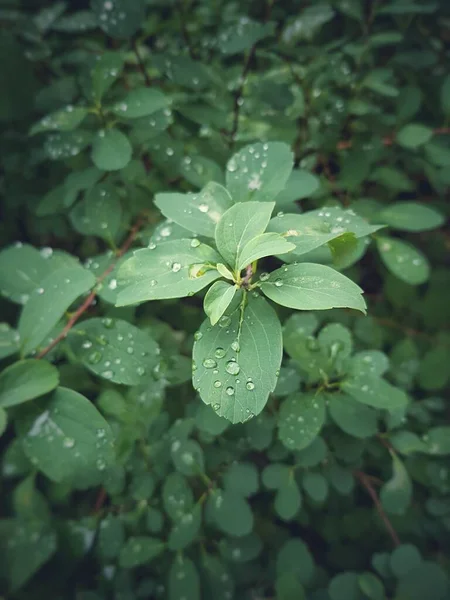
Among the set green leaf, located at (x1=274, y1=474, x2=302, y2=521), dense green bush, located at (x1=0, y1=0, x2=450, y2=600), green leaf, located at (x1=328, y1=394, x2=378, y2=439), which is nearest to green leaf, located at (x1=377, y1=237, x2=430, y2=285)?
dense green bush, located at (x1=0, y1=0, x2=450, y2=600)

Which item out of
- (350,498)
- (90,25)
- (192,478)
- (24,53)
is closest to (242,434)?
(192,478)

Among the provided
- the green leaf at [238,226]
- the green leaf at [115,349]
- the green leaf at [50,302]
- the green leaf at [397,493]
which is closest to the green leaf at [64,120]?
the green leaf at [50,302]

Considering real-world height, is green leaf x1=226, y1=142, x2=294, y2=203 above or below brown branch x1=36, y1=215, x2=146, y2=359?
above

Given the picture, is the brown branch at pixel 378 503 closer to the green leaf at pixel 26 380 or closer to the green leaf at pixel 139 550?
the green leaf at pixel 139 550

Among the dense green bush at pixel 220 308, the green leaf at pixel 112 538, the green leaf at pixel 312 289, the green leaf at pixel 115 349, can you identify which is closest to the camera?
the green leaf at pixel 312 289

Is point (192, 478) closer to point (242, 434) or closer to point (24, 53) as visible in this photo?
point (242, 434)

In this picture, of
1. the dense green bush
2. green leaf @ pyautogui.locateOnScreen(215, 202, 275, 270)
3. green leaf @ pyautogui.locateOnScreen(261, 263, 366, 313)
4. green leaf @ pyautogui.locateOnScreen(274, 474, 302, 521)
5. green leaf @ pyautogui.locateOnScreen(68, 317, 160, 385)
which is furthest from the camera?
green leaf @ pyautogui.locateOnScreen(274, 474, 302, 521)

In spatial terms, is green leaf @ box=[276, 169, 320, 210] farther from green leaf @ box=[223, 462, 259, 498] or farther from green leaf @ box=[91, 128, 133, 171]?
green leaf @ box=[223, 462, 259, 498]

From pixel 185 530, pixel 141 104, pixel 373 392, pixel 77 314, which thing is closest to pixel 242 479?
pixel 185 530
